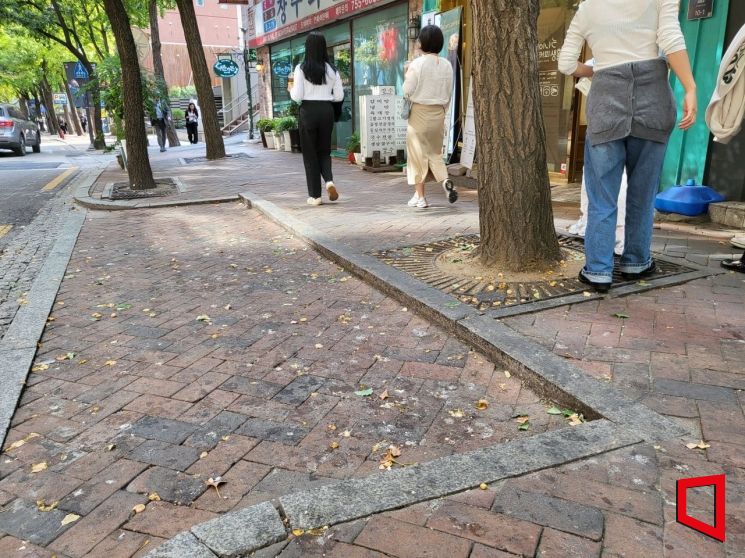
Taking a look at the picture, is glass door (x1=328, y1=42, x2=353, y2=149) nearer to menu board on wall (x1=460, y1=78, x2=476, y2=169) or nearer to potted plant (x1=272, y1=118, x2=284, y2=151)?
potted plant (x1=272, y1=118, x2=284, y2=151)

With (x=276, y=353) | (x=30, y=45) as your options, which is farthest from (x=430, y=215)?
(x=30, y=45)

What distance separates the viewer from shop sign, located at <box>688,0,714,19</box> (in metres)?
5.59

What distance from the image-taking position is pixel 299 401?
8.87ft

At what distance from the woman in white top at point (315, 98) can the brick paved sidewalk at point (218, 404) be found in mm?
3003

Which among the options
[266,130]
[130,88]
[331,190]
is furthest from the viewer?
[266,130]

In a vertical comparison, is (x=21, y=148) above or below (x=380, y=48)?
below

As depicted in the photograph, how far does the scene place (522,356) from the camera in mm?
2838

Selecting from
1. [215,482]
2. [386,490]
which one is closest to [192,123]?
[215,482]

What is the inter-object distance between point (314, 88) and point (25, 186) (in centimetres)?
810

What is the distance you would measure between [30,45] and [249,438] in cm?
4087

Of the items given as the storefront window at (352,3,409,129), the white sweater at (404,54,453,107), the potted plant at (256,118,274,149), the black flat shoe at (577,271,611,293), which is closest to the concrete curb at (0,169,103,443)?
the black flat shoe at (577,271,611,293)

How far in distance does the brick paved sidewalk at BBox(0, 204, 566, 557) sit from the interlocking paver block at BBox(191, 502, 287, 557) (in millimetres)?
177

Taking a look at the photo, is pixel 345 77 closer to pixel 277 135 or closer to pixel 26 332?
pixel 277 135

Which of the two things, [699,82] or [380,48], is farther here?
[380,48]
